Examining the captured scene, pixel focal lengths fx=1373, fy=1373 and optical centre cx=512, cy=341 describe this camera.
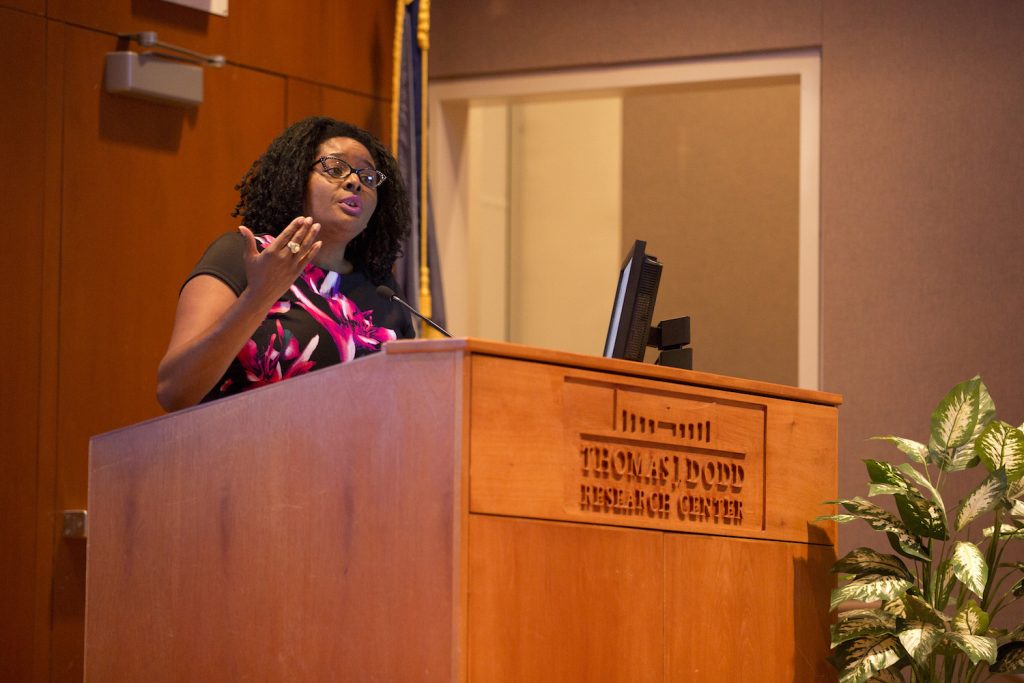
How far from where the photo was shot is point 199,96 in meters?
3.94

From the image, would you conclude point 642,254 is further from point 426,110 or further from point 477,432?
point 426,110

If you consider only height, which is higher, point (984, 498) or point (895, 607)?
point (984, 498)

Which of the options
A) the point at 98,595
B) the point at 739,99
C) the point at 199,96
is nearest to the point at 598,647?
the point at 98,595

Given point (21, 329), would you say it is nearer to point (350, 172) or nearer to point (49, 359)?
point (49, 359)

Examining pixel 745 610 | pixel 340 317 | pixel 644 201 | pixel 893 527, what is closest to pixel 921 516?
pixel 893 527

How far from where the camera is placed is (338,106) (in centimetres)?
456

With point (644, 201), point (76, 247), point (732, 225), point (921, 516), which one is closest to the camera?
point (921, 516)

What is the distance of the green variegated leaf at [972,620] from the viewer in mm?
2525

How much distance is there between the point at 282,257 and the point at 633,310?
2.06 ft

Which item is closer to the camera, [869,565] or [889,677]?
[869,565]

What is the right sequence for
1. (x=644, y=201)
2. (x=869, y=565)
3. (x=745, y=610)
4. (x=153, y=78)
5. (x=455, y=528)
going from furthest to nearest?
(x=644, y=201), (x=153, y=78), (x=869, y=565), (x=745, y=610), (x=455, y=528)

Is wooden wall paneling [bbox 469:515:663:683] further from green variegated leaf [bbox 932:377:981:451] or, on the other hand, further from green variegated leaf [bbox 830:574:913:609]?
green variegated leaf [bbox 932:377:981:451]

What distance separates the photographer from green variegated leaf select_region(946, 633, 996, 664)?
2.40m

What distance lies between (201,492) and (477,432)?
50 centimetres
